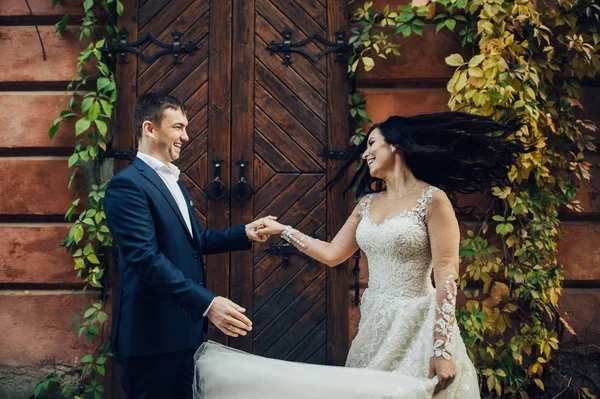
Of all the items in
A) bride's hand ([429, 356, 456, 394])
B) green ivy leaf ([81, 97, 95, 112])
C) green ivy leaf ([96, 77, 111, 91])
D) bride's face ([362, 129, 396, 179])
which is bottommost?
bride's hand ([429, 356, 456, 394])

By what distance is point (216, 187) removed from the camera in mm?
4195

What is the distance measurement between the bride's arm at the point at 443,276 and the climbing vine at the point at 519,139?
132cm

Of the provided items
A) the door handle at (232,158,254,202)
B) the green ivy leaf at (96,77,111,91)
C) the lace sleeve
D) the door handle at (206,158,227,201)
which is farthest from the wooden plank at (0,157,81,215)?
the lace sleeve

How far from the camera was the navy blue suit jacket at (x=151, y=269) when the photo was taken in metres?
2.73

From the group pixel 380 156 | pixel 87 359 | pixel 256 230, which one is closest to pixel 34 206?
pixel 87 359

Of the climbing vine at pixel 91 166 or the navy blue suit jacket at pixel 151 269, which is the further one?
the climbing vine at pixel 91 166

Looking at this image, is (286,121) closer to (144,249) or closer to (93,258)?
(93,258)

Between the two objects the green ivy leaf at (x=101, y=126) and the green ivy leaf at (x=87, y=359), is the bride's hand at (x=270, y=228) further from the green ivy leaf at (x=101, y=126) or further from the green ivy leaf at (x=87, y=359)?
the green ivy leaf at (x=87, y=359)

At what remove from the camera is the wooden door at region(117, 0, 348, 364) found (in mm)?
4188

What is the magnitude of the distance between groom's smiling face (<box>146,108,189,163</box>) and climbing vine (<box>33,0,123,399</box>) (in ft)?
3.69

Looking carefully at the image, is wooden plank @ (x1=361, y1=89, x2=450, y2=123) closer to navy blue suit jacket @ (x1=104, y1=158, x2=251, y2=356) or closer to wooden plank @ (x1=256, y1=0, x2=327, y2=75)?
wooden plank @ (x1=256, y1=0, x2=327, y2=75)

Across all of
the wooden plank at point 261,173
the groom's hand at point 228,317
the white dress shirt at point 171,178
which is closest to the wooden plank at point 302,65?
the wooden plank at point 261,173

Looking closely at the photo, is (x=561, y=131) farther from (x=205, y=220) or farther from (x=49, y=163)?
(x=49, y=163)

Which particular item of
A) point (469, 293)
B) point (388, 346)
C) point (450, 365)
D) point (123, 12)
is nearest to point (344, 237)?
point (388, 346)
